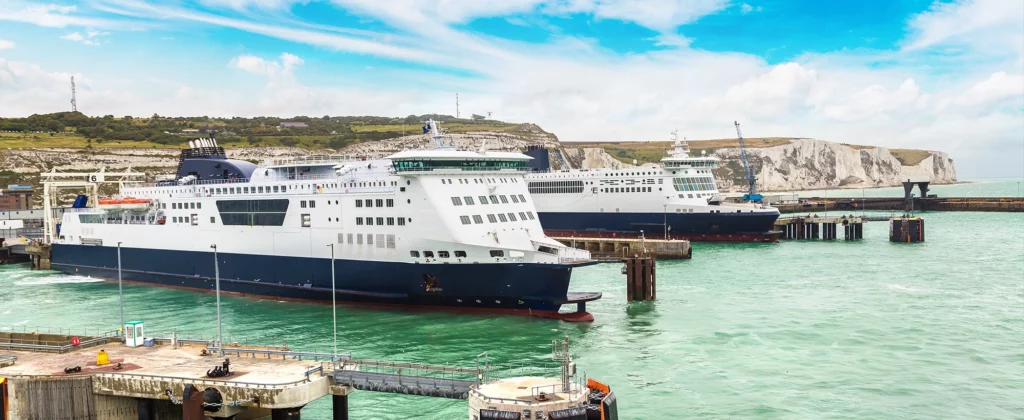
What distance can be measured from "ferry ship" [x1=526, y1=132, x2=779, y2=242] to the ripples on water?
618 inches

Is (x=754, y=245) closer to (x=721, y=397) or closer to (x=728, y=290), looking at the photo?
(x=728, y=290)

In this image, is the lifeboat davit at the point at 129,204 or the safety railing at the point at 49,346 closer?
the safety railing at the point at 49,346

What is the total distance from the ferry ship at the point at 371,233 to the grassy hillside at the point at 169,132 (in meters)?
60.5

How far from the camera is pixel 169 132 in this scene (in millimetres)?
115062

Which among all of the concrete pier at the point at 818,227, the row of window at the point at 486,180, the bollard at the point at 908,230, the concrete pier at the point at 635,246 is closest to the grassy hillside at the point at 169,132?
the concrete pier at the point at 635,246

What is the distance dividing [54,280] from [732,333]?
3841 centimetres

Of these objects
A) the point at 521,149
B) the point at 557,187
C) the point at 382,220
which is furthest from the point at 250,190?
the point at 521,149

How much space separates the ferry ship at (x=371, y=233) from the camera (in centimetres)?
2817

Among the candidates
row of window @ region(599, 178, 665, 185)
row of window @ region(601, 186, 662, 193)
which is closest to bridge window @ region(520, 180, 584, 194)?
row of window @ region(599, 178, 665, 185)

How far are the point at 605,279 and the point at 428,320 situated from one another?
14393mm

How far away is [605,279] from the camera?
39.9 metres

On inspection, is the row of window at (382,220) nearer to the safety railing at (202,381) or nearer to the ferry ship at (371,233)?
the ferry ship at (371,233)

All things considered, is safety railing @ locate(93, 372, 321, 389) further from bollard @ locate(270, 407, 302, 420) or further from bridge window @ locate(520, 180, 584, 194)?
bridge window @ locate(520, 180, 584, 194)

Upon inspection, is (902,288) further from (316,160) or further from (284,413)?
(284,413)
